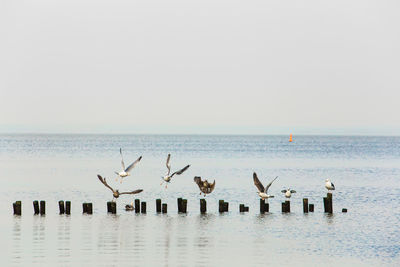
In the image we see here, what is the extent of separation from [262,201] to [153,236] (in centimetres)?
926

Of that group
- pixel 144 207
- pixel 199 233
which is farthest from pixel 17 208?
pixel 199 233

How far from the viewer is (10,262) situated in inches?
981

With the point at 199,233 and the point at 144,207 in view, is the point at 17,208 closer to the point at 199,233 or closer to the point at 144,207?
the point at 144,207

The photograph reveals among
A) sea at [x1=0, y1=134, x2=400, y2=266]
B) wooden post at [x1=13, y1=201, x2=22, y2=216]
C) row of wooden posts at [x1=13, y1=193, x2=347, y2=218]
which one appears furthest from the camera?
row of wooden posts at [x1=13, y1=193, x2=347, y2=218]

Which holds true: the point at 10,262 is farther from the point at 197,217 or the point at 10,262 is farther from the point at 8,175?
the point at 8,175

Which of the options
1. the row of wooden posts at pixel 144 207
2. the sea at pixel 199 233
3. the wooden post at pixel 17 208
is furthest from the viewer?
the row of wooden posts at pixel 144 207

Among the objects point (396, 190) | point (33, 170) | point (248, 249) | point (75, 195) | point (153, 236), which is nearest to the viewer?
point (248, 249)

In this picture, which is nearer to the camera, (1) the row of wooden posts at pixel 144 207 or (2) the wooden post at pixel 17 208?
(2) the wooden post at pixel 17 208

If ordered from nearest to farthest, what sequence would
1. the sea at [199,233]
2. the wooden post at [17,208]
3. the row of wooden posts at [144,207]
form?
the sea at [199,233]
the wooden post at [17,208]
the row of wooden posts at [144,207]

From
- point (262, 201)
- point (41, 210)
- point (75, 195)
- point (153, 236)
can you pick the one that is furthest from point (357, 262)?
point (75, 195)

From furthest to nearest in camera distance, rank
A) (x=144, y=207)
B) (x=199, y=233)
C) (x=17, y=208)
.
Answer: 1. (x=144, y=207)
2. (x=17, y=208)
3. (x=199, y=233)

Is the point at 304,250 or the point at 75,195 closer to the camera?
the point at 304,250

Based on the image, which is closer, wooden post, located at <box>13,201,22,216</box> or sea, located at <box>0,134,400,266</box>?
sea, located at <box>0,134,400,266</box>

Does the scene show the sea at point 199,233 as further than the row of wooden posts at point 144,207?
No
